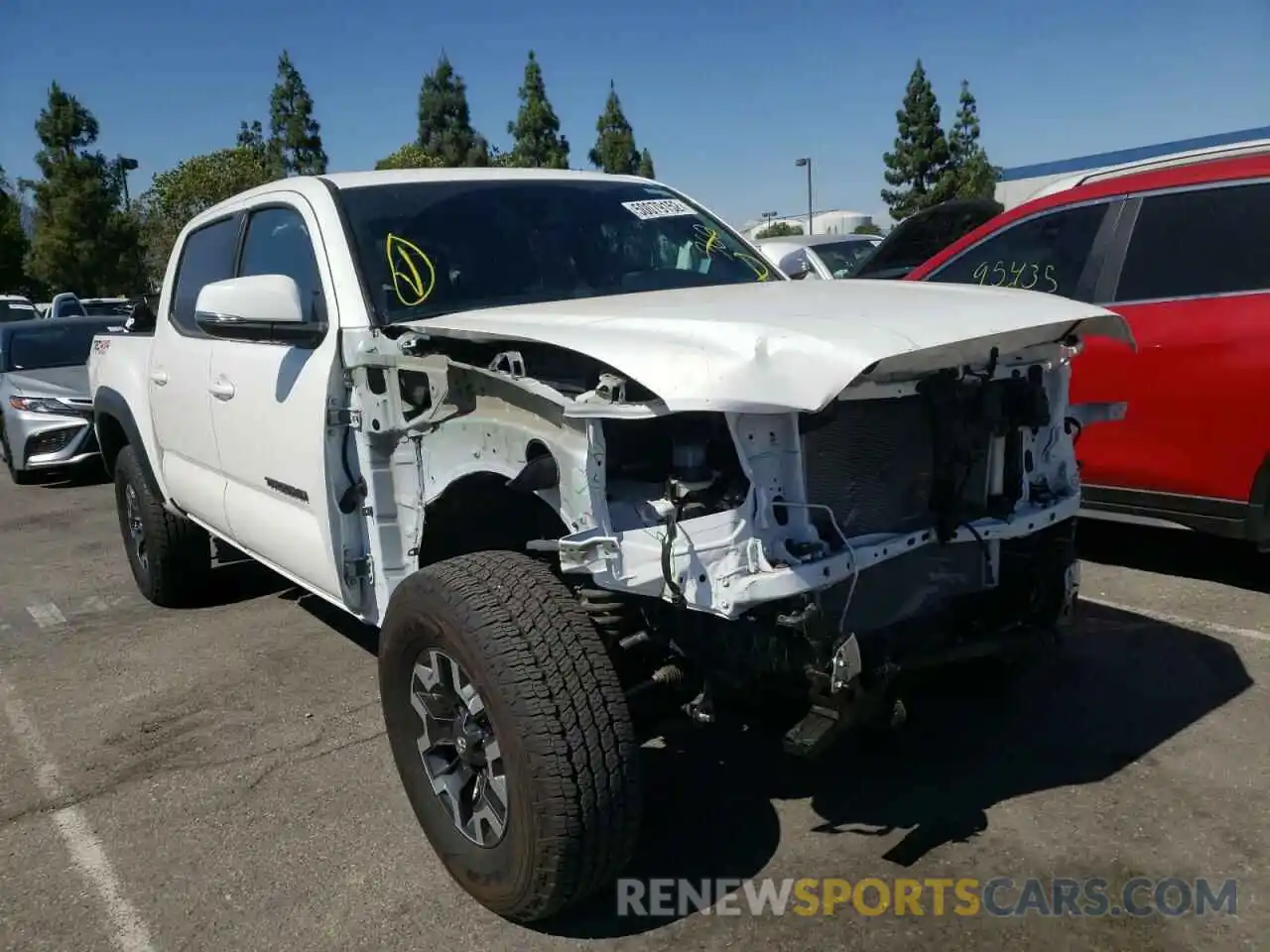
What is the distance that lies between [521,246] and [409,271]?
0.44 meters

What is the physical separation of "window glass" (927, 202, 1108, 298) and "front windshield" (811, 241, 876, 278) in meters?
6.43

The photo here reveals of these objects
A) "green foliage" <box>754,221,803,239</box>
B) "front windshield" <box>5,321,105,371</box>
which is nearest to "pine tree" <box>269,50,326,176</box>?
"green foliage" <box>754,221,803,239</box>

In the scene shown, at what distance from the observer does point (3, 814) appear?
11.9 ft

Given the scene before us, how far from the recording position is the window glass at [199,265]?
188 inches

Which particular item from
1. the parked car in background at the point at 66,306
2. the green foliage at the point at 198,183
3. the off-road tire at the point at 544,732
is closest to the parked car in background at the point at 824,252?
the off-road tire at the point at 544,732

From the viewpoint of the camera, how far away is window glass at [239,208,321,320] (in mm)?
3820

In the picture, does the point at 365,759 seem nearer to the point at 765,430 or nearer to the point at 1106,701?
the point at 765,430

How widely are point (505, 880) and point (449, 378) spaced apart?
1308 mm

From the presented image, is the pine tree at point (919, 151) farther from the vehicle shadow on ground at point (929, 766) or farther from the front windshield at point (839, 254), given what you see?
the vehicle shadow on ground at point (929, 766)

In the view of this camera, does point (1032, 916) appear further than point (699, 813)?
No

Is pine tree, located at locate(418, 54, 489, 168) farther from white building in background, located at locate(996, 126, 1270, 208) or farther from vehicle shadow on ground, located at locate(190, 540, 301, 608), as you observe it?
vehicle shadow on ground, located at locate(190, 540, 301, 608)

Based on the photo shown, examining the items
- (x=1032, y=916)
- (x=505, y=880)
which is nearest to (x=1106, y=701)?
(x=1032, y=916)

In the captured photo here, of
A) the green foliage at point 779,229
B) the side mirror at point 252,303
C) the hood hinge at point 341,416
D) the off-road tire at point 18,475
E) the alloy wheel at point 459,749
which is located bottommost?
the off-road tire at point 18,475

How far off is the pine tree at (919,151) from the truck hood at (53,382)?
42.3m
